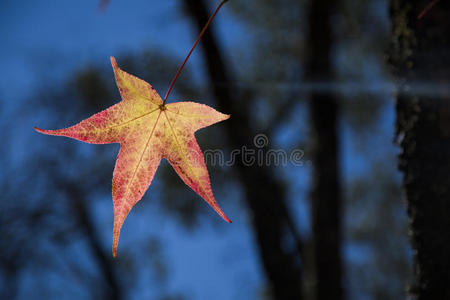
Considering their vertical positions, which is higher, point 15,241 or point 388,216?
point 15,241

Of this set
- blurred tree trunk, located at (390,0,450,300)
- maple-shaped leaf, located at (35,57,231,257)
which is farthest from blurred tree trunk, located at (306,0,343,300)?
maple-shaped leaf, located at (35,57,231,257)

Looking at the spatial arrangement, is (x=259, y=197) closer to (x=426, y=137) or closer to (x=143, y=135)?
(x=426, y=137)

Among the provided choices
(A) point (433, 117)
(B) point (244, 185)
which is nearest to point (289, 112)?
(B) point (244, 185)

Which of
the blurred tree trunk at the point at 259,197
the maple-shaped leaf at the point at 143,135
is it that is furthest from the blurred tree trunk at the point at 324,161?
the maple-shaped leaf at the point at 143,135

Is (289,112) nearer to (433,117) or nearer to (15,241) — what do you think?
(433,117)

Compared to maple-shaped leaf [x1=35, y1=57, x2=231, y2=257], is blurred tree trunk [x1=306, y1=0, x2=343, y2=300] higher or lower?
lower

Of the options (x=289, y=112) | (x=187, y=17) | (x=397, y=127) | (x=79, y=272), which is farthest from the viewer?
(x=79, y=272)

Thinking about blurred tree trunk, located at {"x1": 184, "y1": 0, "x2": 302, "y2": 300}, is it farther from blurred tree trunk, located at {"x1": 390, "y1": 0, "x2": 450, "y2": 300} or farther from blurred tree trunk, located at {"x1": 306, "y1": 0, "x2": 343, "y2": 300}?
blurred tree trunk, located at {"x1": 390, "y1": 0, "x2": 450, "y2": 300}

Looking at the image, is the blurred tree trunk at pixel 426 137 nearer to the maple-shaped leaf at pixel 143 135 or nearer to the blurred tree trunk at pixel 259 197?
the maple-shaped leaf at pixel 143 135
